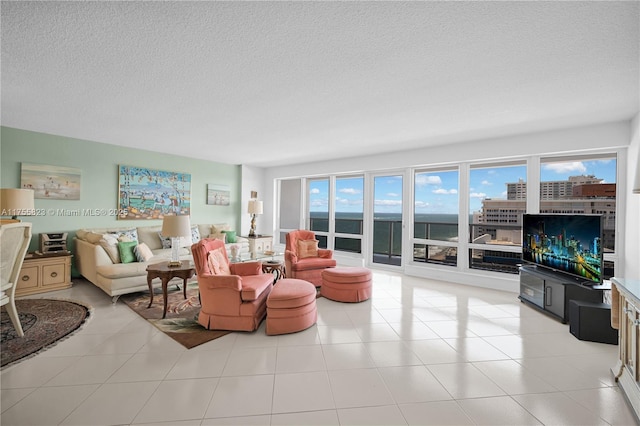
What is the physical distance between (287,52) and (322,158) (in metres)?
4.24

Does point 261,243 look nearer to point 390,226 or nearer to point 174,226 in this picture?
point 390,226

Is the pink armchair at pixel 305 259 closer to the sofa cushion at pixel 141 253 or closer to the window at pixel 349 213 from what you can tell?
the window at pixel 349 213

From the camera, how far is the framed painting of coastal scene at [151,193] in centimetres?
539

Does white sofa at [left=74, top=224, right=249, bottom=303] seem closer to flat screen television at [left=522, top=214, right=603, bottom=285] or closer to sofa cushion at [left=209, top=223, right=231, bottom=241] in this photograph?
sofa cushion at [left=209, top=223, right=231, bottom=241]

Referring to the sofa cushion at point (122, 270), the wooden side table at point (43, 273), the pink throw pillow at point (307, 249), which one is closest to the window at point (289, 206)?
the pink throw pillow at point (307, 249)

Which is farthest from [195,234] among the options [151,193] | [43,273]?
[43,273]

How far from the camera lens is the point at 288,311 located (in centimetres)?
283

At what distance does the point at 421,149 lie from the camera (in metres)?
5.31

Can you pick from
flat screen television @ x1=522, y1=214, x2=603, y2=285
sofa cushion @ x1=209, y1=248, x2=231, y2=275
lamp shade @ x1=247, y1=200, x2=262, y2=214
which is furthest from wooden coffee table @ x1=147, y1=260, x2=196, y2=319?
flat screen television @ x1=522, y1=214, x2=603, y2=285

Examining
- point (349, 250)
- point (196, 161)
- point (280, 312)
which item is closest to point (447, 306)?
point (280, 312)

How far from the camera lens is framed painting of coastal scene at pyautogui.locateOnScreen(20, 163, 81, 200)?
14.3 ft

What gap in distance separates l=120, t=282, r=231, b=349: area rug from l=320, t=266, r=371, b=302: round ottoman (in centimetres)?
160

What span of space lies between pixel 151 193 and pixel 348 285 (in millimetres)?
4566

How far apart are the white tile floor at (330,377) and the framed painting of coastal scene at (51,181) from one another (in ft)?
8.90
